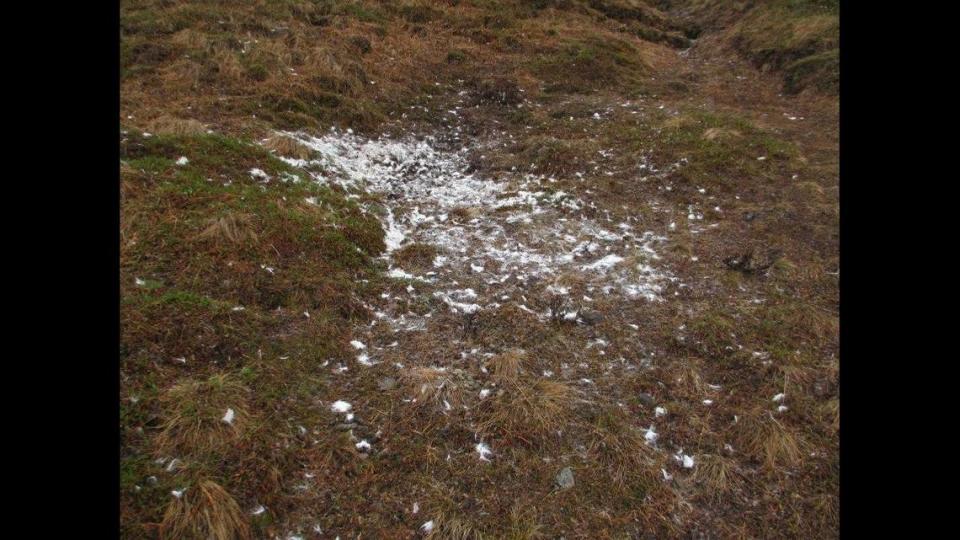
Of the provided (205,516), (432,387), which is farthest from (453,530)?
(205,516)

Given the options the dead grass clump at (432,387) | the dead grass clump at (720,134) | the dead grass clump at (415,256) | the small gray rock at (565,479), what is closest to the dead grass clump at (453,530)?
the small gray rock at (565,479)

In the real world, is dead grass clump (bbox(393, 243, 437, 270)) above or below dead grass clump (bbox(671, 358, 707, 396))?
below

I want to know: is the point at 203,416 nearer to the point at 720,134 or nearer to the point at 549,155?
the point at 549,155

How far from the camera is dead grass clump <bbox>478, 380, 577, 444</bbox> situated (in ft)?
16.5

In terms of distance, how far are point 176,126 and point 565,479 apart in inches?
357

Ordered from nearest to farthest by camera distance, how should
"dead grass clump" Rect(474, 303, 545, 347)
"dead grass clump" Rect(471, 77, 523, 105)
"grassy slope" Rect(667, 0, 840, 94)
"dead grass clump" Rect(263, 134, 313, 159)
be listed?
"dead grass clump" Rect(474, 303, 545, 347)
"dead grass clump" Rect(263, 134, 313, 159)
"dead grass clump" Rect(471, 77, 523, 105)
"grassy slope" Rect(667, 0, 840, 94)

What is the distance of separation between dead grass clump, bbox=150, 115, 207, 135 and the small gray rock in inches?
340

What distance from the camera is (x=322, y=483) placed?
4.34m

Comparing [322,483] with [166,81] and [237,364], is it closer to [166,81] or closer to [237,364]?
[237,364]

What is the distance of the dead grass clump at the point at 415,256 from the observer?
780cm

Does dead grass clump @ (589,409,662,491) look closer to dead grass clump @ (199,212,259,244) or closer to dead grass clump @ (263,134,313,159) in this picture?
dead grass clump @ (199,212,259,244)

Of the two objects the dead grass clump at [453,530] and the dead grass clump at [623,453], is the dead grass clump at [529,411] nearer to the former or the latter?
the dead grass clump at [623,453]

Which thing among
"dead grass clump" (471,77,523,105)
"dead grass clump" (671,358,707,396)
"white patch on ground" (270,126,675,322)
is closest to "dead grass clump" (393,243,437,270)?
"white patch on ground" (270,126,675,322)

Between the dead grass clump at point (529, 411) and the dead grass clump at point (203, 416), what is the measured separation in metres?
2.41
